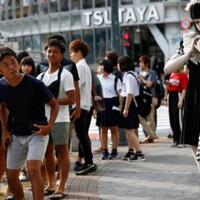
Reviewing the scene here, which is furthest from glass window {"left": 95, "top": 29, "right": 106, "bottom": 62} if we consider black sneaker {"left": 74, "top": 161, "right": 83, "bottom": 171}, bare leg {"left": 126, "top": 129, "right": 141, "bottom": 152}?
black sneaker {"left": 74, "top": 161, "right": 83, "bottom": 171}

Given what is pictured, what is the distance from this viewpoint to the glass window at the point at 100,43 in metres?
38.3

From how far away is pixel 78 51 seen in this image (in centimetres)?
894

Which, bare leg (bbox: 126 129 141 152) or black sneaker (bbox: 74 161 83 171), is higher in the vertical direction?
bare leg (bbox: 126 129 141 152)

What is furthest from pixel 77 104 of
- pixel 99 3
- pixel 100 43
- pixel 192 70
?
pixel 99 3

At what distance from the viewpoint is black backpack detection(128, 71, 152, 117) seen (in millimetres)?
10766

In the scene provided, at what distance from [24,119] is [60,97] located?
1318mm

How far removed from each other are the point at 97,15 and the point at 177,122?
27.7m

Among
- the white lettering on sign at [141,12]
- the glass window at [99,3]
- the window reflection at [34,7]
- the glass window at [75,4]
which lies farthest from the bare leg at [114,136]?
the window reflection at [34,7]

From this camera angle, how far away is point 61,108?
7262 millimetres

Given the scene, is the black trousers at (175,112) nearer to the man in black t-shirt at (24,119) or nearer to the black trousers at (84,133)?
the black trousers at (84,133)

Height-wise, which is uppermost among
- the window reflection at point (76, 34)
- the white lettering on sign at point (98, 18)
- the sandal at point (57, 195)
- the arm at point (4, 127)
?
the white lettering on sign at point (98, 18)

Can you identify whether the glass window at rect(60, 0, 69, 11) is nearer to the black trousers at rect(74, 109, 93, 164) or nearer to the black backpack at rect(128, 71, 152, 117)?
the black backpack at rect(128, 71, 152, 117)

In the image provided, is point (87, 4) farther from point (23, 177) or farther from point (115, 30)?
point (23, 177)

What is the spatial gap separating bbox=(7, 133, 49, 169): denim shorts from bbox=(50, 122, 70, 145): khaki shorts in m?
1.04
